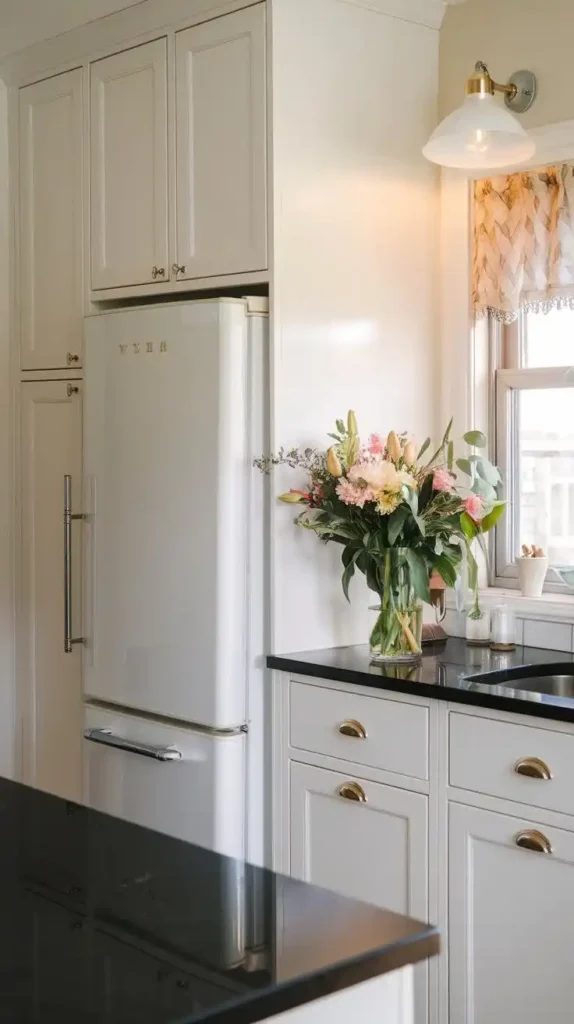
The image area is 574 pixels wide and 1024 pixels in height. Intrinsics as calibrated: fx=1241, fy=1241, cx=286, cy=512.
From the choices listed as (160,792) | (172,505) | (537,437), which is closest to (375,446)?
(172,505)

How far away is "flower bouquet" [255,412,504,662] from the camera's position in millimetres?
2754

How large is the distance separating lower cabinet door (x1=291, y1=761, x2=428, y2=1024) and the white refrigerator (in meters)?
0.14

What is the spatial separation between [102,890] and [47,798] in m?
0.42

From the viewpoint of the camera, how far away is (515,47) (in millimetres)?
3066

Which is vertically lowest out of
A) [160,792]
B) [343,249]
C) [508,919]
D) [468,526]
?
[508,919]

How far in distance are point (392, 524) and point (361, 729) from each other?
45 centimetres

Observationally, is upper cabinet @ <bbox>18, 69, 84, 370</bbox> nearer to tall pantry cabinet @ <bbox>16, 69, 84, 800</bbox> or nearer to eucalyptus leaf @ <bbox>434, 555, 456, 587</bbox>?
tall pantry cabinet @ <bbox>16, 69, 84, 800</bbox>

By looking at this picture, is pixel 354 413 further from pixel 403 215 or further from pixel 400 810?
pixel 400 810

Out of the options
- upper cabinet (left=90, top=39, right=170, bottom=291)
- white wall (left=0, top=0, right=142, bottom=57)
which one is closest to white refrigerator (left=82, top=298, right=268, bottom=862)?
upper cabinet (left=90, top=39, right=170, bottom=291)

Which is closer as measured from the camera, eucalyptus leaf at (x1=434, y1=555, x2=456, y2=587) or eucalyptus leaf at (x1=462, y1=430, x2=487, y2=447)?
eucalyptus leaf at (x1=434, y1=555, x2=456, y2=587)

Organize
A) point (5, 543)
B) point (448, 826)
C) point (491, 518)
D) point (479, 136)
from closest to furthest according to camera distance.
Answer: point (448, 826), point (479, 136), point (491, 518), point (5, 543)

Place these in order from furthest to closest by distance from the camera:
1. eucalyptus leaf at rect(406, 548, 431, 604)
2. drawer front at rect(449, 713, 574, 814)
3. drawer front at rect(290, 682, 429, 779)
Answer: eucalyptus leaf at rect(406, 548, 431, 604) → drawer front at rect(290, 682, 429, 779) → drawer front at rect(449, 713, 574, 814)

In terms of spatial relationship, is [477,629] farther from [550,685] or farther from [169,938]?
[169,938]

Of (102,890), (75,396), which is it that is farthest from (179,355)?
(102,890)
